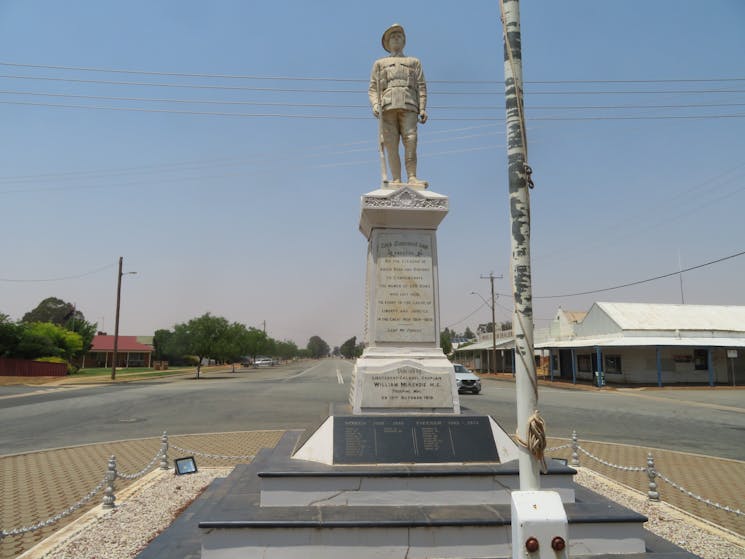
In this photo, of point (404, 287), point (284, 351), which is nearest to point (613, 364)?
point (404, 287)

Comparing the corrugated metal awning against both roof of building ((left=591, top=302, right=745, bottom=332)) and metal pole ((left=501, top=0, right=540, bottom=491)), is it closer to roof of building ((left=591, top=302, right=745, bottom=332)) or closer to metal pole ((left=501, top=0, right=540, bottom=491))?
roof of building ((left=591, top=302, right=745, bottom=332))

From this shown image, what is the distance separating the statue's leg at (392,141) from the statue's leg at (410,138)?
127 millimetres

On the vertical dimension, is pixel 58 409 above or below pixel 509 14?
below

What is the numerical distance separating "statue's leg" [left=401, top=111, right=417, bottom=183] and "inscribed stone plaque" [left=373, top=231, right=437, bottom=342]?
123cm

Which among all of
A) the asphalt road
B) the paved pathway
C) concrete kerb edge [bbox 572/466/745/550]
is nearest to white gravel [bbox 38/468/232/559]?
the paved pathway

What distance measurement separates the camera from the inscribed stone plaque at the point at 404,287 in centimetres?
673

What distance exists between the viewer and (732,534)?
5.61m

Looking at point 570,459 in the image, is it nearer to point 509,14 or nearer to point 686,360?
point 509,14

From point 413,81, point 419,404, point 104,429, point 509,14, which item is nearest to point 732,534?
point 419,404

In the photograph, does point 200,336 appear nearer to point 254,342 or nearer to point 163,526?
point 254,342

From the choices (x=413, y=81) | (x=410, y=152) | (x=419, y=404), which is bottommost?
(x=419, y=404)

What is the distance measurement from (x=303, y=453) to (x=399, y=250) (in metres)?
2.97

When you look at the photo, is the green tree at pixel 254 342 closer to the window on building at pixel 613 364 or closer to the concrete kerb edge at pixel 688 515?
the window on building at pixel 613 364

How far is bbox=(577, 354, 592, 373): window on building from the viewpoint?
4203cm
